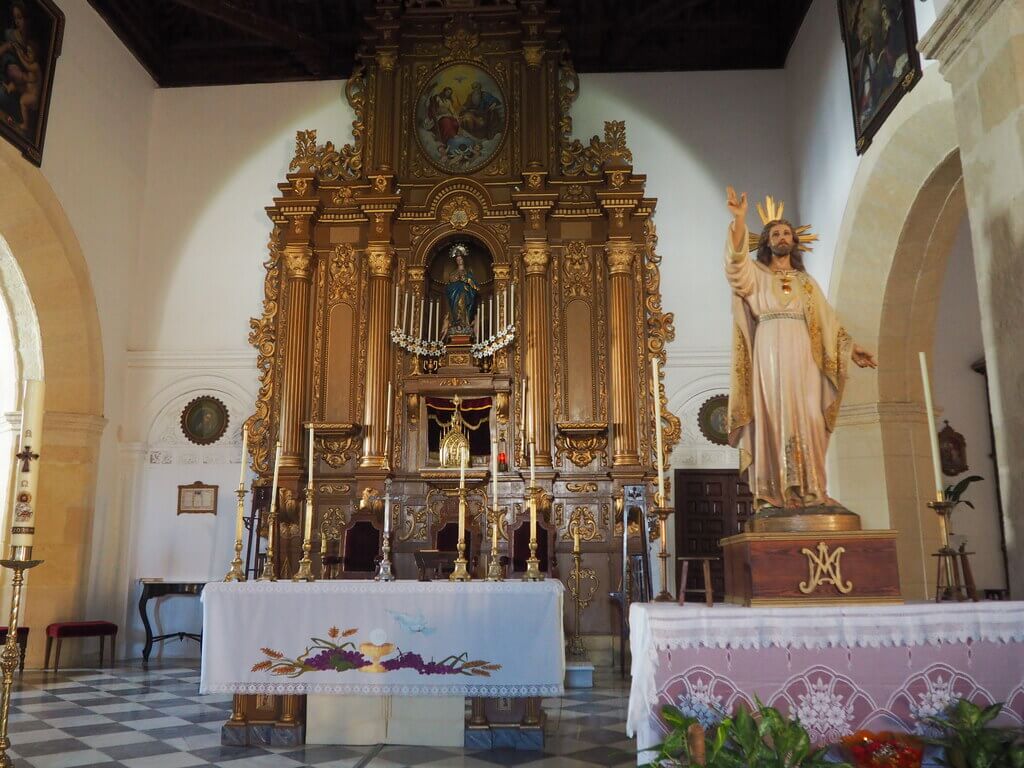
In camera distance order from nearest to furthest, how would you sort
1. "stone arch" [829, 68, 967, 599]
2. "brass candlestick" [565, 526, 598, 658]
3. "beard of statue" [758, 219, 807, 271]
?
"beard of statue" [758, 219, 807, 271] < "stone arch" [829, 68, 967, 599] < "brass candlestick" [565, 526, 598, 658]

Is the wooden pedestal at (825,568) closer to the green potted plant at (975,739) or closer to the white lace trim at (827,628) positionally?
the white lace trim at (827,628)

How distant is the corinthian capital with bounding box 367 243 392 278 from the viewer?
9.99 metres

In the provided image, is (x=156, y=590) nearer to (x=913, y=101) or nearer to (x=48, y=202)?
(x=48, y=202)

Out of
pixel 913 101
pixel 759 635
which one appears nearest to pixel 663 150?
pixel 913 101

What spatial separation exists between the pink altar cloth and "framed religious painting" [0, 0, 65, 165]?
8.19 metres

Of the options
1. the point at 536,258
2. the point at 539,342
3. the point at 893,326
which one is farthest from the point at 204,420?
the point at 893,326

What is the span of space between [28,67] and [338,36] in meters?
3.82

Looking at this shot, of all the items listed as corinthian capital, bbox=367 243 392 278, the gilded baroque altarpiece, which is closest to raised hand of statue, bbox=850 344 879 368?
the gilded baroque altarpiece

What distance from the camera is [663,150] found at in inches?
417

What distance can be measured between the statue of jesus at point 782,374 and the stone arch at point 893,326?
14.0 ft

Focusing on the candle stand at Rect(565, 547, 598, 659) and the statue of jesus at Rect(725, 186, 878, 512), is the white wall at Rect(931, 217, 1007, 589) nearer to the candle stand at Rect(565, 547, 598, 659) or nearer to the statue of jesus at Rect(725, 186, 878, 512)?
the candle stand at Rect(565, 547, 598, 659)

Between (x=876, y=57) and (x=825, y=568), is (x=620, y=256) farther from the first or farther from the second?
(x=825, y=568)

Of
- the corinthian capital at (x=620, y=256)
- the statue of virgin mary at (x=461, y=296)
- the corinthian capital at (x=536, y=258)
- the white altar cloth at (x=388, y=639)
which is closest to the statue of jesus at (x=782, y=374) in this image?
the white altar cloth at (x=388, y=639)

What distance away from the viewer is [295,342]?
9.88 metres
